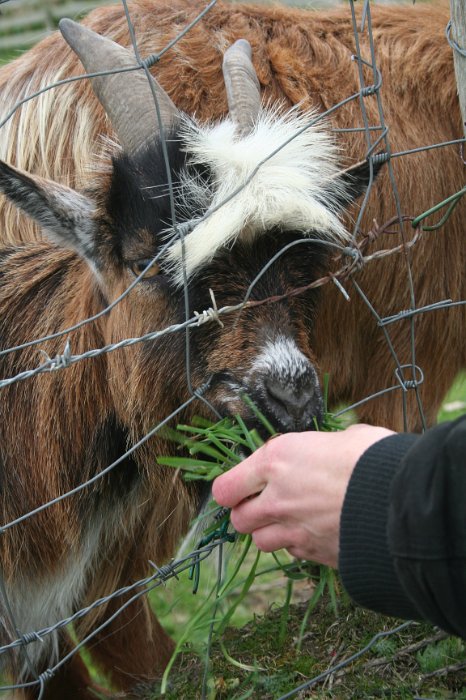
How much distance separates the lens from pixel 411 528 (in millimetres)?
1801

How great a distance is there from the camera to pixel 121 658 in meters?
4.46

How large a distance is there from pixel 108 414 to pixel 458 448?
1862 mm

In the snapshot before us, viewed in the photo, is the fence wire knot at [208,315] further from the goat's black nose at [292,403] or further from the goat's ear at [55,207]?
the goat's ear at [55,207]

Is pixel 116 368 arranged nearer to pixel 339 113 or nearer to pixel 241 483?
pixel 241 483

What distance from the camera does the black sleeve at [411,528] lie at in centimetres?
178

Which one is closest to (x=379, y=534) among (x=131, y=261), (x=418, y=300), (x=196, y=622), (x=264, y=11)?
(x=196, y=622)

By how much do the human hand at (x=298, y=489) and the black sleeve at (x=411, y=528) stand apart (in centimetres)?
5

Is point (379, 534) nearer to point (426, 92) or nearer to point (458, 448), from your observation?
point (458, 448)

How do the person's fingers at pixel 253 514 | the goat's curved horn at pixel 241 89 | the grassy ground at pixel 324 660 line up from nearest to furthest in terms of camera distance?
the person's fingers at pixel 253 514
the grassy ground at pixel 324 660
the goat's curved horn at pixel 241 89

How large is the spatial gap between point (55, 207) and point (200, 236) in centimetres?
59

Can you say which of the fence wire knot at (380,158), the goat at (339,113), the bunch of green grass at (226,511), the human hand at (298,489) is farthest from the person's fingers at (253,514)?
the goat at (339,113)

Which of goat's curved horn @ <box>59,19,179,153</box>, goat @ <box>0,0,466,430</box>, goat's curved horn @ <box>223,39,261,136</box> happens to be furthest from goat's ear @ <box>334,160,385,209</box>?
goat @ <box>0,0,466,430</box>

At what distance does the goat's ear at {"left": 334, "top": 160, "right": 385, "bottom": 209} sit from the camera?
10.8ft

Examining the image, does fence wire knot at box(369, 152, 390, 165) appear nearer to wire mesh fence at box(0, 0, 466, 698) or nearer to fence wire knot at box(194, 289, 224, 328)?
wire mesh fence at box(0, 0, 466, 698)
